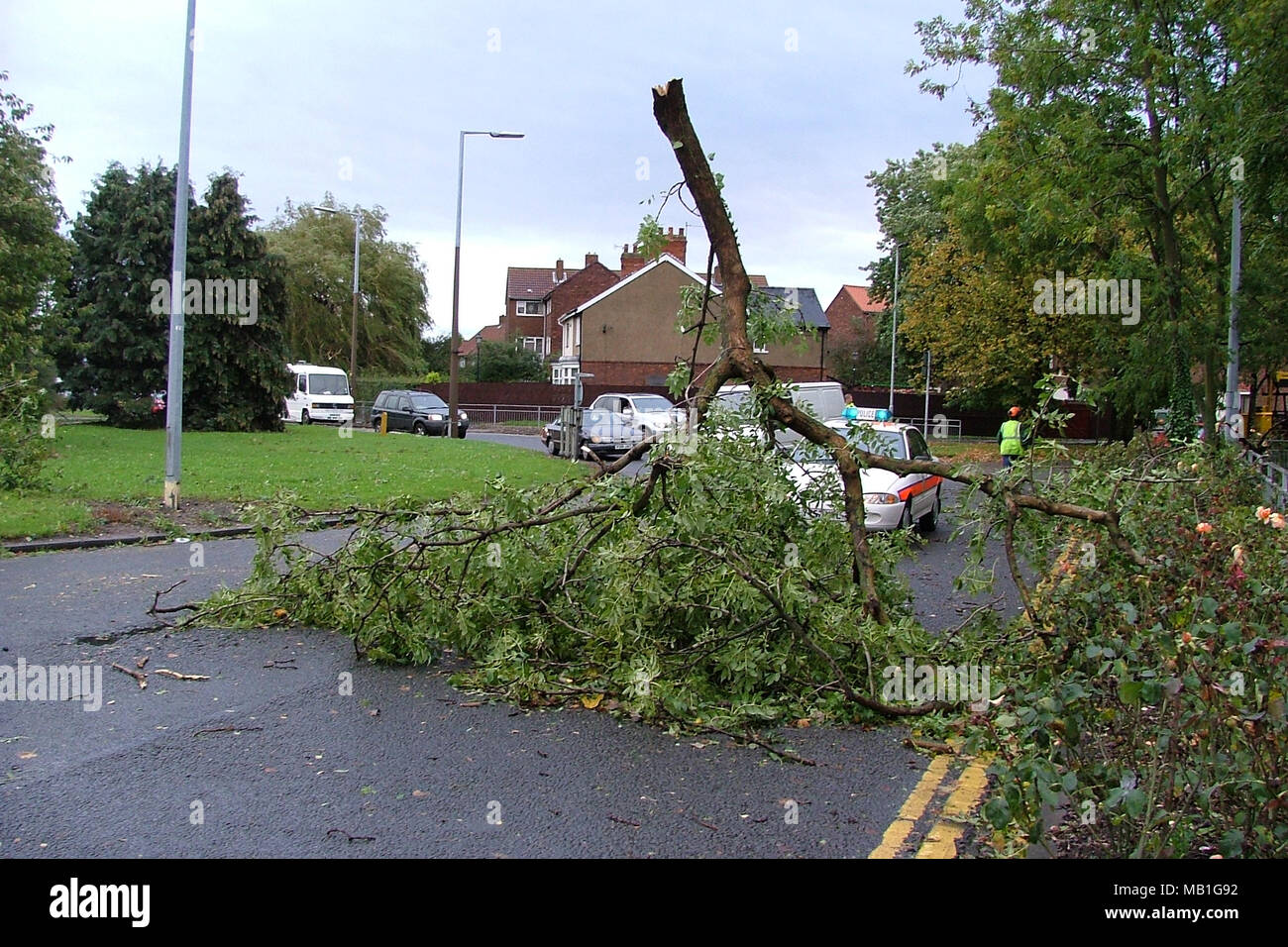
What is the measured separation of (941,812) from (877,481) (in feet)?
28.7

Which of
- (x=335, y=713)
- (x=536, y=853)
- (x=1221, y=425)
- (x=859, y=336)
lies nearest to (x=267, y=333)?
(x=1221, y=425)

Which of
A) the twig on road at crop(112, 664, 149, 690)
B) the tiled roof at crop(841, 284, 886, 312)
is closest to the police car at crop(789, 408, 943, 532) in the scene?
the twig on road at crop(112, 664, 149, 690)

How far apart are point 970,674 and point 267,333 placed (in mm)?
30462

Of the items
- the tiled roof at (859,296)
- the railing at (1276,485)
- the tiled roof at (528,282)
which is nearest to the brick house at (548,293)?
the tiled roof at (528,282)

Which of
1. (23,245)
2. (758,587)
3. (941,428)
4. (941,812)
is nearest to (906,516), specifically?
(758,587)

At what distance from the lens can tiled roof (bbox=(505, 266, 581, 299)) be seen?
7862 cm

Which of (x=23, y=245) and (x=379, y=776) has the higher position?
(x=23, y=245)

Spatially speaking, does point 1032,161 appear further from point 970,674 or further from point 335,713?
point 335,713

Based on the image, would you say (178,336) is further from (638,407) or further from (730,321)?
(638,407)

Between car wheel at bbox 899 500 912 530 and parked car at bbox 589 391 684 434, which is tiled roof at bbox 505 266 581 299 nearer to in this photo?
parked car at bbox 589 391 684 434

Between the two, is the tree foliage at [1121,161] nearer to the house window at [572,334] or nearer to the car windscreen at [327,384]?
the car windscreen at [327,384]

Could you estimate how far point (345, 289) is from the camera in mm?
61000

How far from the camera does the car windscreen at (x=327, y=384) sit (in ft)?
143

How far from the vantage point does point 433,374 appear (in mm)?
59531
